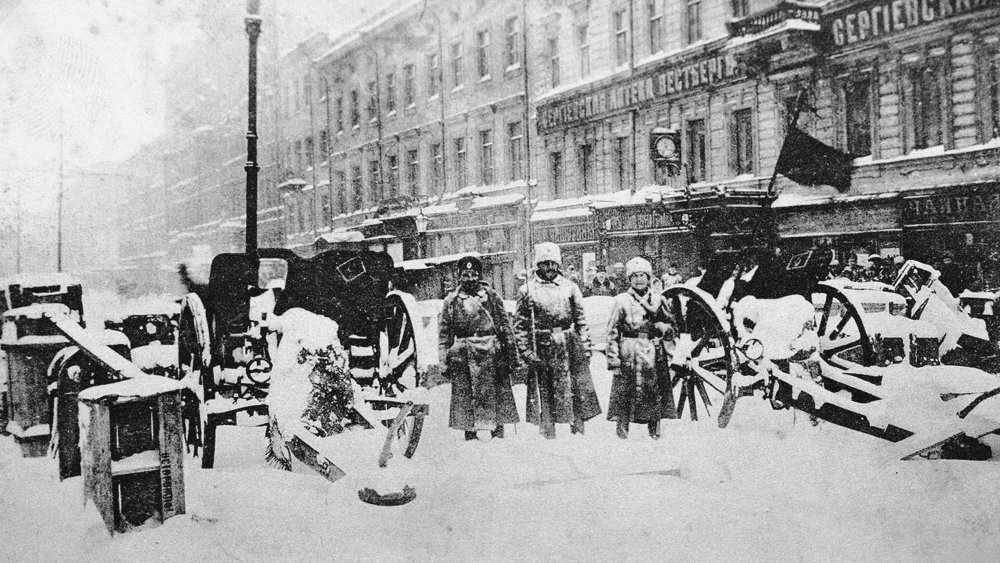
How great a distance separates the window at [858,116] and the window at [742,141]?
1.58 feet

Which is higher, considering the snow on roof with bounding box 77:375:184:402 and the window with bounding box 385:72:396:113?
the window with bounding box 385:72:396:113

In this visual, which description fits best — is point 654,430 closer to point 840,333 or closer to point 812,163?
point 840,333

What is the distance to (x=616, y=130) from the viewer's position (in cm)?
382

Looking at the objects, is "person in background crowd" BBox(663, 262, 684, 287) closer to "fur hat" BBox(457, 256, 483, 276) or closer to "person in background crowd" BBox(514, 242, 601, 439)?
"person in background crowd" BBox(514, 242, 601, 439)

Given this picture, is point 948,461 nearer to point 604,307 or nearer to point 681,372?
point 681,372

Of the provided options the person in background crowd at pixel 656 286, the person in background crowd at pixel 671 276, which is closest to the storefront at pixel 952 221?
the person in background crowd at pixel 671 276

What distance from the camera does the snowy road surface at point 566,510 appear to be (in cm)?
287

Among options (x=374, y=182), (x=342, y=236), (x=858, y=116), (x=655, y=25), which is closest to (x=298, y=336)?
(x=342, y=236)

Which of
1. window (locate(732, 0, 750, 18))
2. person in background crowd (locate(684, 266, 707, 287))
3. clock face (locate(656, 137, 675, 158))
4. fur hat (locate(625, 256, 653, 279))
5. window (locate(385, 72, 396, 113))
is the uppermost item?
window (locate(732, 0, 750, 18))

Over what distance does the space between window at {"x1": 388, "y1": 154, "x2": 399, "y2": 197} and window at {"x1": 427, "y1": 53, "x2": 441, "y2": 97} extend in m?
0.44

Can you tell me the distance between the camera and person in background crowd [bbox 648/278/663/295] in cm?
376

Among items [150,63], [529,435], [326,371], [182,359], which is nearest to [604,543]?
[529,435]

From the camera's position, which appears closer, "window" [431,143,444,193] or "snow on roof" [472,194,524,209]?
"snow on roof" [472,194,524,209]

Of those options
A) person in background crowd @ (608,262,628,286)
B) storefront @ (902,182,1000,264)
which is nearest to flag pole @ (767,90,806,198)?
storefront @ (902,182,1000,264)
